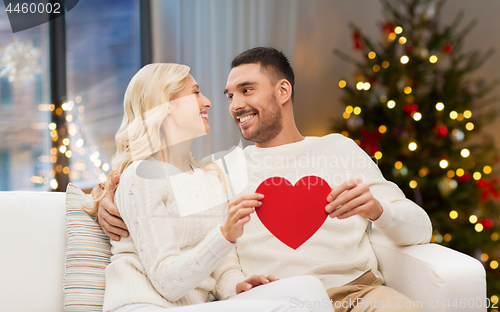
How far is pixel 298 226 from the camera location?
3.66ft

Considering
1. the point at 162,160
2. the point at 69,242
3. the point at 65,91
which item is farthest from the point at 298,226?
the point at 65,91

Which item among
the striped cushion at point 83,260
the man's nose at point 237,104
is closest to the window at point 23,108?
the striped cushion at point 83,260

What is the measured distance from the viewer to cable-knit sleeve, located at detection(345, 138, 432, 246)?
1.16 m

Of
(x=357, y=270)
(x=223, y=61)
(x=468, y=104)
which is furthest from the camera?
(x=223, y=61)

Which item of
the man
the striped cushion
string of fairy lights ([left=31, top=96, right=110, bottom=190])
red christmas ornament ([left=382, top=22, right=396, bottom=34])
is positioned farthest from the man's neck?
string of fairy lights ([left=31, top=96, right=110, bottom=190])

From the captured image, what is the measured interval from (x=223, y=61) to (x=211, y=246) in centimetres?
209

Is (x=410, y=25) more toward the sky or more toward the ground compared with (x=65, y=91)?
more toward the sky

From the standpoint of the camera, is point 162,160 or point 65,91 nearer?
point 162,160

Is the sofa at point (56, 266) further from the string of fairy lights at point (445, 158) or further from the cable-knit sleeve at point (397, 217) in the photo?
the string of fairy lights at point (445, 158)

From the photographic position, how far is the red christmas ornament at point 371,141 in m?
2.50

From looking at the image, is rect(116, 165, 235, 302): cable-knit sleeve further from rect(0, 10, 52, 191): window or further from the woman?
rect(0, 10, 52, 191): window

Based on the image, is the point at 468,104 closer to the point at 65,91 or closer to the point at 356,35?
the point at 356,35

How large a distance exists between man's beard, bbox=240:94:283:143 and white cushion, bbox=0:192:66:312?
0.78m

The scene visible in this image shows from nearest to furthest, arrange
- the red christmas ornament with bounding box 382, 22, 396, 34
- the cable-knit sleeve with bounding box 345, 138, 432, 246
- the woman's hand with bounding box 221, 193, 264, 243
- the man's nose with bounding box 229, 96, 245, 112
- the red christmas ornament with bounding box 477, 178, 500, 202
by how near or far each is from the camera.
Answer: the woman's hand with bounding box 221, 193, 264, 243 → the cable-knit sleeve with bounding box 345, 138, 432, 246 → the man's nose with bounding box 229, 96, 245, 112 → the red christmas ornament with bounding box 477, 178, 500, 202 → the red christmas ornament with bounding box 382, 22, 396, 34
